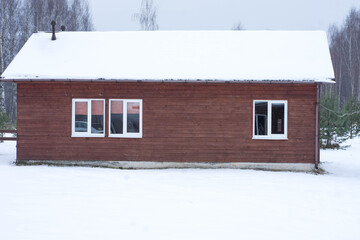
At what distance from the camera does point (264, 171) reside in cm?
1482

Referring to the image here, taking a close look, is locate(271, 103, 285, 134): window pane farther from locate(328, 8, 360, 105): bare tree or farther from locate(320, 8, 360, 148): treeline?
locate(328, 8, 360, 105): bare tree

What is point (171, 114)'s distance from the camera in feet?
50.3

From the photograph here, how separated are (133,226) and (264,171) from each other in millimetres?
8261

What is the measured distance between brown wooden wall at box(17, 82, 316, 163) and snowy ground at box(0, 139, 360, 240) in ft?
3.32

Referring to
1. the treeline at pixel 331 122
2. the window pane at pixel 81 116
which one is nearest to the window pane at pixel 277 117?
the window pane at pixel 81 116

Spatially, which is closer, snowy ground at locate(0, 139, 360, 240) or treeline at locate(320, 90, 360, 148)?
snowy ground at locate(0, 139, 360, 240)

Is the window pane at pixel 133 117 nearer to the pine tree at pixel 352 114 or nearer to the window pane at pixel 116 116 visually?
the window pane at pixel 116 116

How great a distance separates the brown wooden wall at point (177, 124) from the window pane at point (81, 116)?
11.4 inches

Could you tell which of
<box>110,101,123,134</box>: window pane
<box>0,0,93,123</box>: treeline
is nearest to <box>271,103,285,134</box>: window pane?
<box>110,101,123,134</box>: window pane

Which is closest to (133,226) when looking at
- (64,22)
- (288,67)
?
(288,67)

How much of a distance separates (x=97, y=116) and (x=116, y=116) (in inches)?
27.6

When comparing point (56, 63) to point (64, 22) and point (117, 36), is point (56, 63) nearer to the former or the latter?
point (117, 36)

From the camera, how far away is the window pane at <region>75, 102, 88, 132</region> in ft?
50.9

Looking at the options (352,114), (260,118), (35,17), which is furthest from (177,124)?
(35,17)
